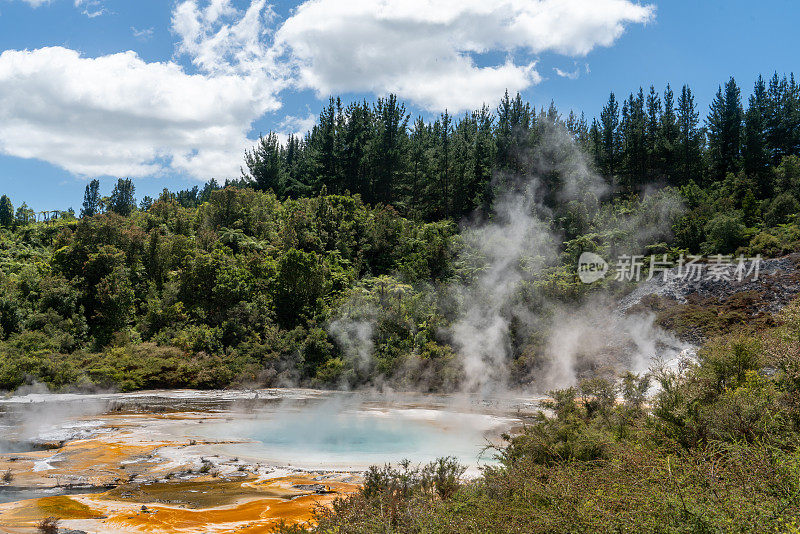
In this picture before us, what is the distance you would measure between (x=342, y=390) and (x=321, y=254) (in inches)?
458

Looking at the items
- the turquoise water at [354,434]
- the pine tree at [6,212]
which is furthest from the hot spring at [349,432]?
the pine tree at [6,212]

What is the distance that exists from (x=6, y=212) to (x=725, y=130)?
218ft

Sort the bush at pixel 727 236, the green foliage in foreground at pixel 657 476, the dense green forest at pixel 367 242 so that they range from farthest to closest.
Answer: the bush at pixel 727 236 → the dense green forest at pixel 367 242 → the green foliage in foreground at pixel 657 476

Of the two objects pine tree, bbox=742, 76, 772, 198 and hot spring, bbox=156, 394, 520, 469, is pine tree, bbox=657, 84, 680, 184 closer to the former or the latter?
pine tree, bbox=742, 76, 772, 198

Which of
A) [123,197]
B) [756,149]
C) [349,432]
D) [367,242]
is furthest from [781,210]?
[123,197]

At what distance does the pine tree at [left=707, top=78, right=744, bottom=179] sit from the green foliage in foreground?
4220 centimetres

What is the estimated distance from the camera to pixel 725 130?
48406mm

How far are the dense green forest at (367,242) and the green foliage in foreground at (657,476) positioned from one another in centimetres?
1369

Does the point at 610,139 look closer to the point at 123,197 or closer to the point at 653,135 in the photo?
the point at 653,135

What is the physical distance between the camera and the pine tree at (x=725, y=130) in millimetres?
47031

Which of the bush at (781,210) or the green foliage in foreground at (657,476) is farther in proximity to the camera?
the bush at (781,210)

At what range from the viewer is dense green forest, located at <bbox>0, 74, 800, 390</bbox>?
81.6 ft

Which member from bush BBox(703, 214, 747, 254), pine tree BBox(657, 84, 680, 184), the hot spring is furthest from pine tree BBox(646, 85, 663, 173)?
the hot spring

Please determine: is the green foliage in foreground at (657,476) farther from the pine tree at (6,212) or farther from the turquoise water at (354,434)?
the pine tree at (6,212)
